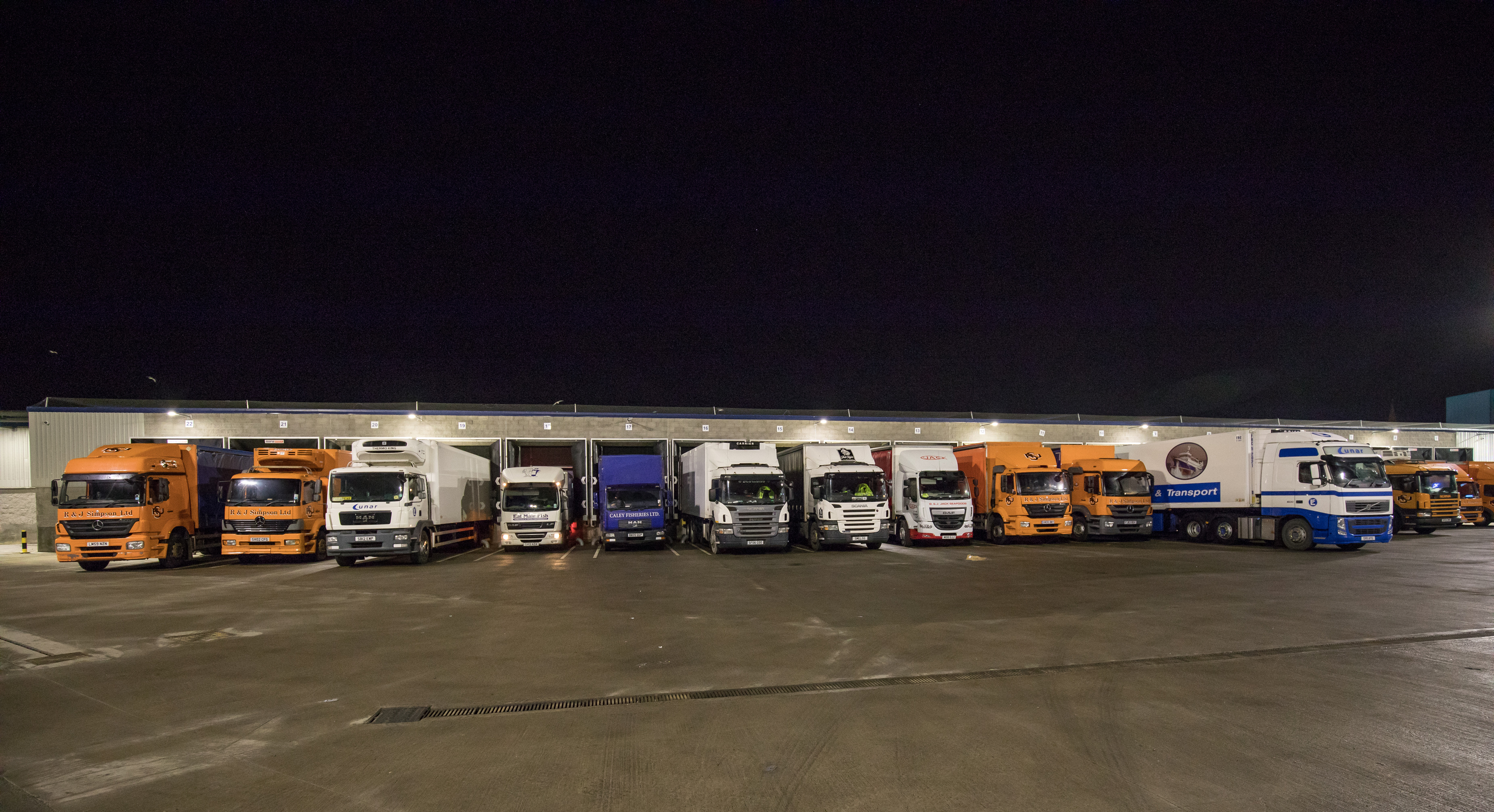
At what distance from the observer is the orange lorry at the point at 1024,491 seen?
22062 mm

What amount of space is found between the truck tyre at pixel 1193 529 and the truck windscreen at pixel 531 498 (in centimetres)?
1973

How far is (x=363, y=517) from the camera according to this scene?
56.0 ft

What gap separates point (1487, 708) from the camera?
5707 mm

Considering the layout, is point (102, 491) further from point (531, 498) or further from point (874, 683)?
point (874, 683)

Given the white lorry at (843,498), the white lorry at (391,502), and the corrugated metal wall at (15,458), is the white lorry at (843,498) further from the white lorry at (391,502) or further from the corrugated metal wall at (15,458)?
the corrugated metal wall at (15,458)

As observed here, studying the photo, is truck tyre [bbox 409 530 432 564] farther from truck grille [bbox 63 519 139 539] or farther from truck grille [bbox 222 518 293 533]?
truck grille [bbox 63 519 139 539]

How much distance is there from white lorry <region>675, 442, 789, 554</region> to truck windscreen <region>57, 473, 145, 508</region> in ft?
46.4

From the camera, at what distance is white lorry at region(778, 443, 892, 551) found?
1970cm

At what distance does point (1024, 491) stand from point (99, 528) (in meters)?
24.7

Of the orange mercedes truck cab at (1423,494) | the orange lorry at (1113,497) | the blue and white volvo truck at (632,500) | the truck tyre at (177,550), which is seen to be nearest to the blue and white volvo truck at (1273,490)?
the orange lorry at (1113,497)

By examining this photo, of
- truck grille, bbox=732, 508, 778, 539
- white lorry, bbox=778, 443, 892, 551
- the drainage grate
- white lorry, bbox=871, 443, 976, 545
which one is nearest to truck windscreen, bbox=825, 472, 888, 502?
white lorry, bbox=778, 443, 892, 551

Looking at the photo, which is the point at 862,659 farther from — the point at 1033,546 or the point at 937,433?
the point at 937,433

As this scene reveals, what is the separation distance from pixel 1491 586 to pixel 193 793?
17.9 metres

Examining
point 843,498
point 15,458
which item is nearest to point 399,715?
point 843,498
